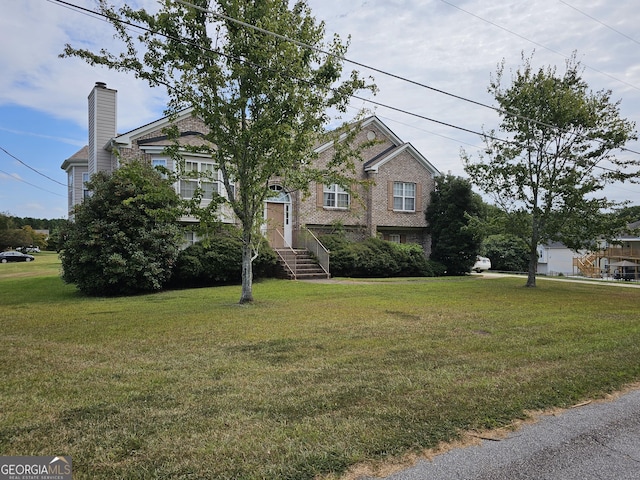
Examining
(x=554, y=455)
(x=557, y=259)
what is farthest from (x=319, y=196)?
(x=557, y=259)

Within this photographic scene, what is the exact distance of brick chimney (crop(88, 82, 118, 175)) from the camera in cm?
2002

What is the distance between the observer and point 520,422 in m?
3.96

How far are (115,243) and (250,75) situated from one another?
8226 mm

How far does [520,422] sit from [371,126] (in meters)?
23.3

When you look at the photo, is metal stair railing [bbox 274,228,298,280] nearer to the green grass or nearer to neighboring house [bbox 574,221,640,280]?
the green grass

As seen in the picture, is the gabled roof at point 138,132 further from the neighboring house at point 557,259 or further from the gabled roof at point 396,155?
the neighboring house at point 557,259

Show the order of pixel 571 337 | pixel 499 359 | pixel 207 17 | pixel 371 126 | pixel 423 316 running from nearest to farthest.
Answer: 1. pixel 499 359
2. pixel 571 337
3. pixel 423 316
4. pixel 207 17
5. pixel 371 126

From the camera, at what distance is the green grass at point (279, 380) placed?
330 centimetres

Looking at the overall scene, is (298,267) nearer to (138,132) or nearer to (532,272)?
(138,132)

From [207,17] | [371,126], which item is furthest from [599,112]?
[207,17]

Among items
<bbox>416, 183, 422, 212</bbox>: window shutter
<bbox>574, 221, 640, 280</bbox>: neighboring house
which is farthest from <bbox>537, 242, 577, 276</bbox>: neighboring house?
<bbox>416, 183, 422, 212</bbox>: window shutter

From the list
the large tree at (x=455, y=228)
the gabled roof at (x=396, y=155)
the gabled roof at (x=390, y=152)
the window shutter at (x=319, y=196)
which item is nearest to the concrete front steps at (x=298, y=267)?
the window shutter at (x=319, y=196)

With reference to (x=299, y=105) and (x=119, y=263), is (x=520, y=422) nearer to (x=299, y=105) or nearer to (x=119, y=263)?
(x=299, y=105)

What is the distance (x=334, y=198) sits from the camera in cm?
2356
